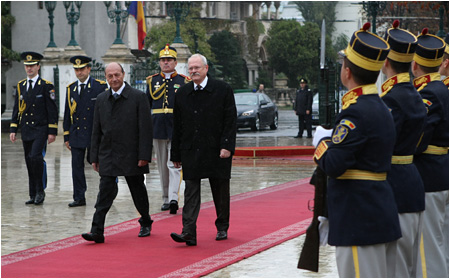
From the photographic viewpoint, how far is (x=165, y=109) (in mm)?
11656

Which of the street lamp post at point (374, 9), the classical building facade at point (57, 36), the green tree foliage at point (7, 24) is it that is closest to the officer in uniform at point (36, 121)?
the street lamp post at point (374, 9)

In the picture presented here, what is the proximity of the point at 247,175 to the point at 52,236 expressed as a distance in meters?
7.00

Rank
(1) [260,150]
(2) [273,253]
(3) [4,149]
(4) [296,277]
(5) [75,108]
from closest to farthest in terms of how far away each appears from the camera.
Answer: (4) [296,277], (2) [273,253], (5) [75,108], (1) [260,150], (3) [4,149]

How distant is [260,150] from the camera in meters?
20.6

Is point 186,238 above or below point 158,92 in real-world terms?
below

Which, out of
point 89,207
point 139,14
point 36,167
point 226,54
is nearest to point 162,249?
point 89,207

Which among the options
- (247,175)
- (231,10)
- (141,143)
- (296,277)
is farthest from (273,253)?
(231,10)

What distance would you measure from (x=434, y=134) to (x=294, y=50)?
8686cm

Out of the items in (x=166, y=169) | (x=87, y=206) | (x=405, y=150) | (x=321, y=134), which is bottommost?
(x=87, y=206)

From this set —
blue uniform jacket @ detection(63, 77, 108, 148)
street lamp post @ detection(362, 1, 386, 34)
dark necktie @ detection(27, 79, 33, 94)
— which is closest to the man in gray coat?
blue uniform jacket @ detection(63, 77, 108, 148)

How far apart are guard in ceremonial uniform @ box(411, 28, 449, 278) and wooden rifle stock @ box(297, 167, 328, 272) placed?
1449mm

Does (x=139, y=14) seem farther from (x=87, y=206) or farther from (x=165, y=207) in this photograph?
(x=165, y=207)

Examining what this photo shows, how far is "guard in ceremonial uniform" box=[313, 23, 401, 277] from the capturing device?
17.2 feet

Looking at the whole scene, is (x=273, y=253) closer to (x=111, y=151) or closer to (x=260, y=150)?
(x=111, y=151)
